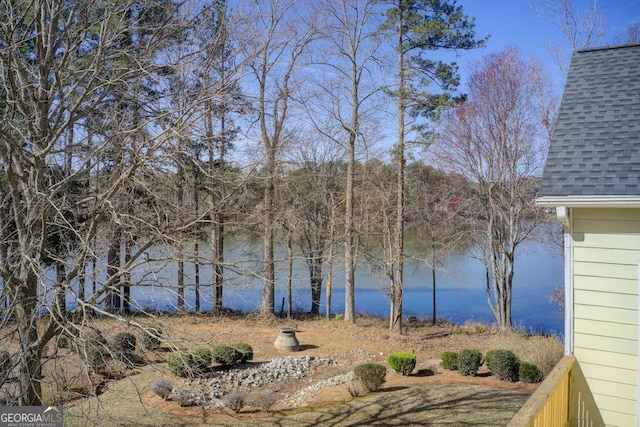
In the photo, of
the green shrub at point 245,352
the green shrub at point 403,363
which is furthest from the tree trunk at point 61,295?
the green shrub at point 403,363

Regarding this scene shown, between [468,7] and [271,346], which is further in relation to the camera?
[468,7]

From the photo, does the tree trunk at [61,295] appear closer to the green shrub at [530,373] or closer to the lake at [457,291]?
the green shrub at [530,373]

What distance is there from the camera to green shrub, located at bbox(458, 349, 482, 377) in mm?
10055

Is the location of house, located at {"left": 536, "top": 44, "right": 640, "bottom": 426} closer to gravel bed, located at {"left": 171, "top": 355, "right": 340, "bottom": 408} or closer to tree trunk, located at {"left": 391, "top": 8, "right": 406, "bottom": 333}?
gravel bed, located at {"left": 171, "top": 355, "right": 340, "bottom": 408}

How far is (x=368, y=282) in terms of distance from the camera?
80.1 ft

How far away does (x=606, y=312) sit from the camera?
179 inches

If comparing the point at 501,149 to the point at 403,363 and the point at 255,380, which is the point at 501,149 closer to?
the point at 403,363

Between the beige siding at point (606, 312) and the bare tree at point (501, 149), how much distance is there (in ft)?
39.8

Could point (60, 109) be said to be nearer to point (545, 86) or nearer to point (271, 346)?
point (271, 346)

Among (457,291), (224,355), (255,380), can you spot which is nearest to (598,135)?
(255,380)

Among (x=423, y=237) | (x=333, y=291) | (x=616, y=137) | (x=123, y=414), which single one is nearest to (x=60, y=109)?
(x=123, y=414)

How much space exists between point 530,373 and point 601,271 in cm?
559

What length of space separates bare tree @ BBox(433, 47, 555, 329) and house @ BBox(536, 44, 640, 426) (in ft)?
38.9

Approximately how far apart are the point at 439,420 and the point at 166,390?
479 cm
